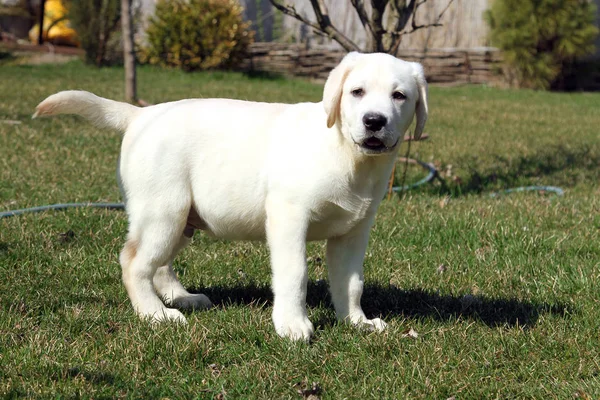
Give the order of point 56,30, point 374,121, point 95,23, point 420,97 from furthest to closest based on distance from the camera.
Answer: point 56,30
point 95,23
point 420,97
point 374,121

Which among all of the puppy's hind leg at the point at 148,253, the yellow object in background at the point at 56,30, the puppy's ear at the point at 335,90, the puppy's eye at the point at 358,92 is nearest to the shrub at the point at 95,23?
the yellow object in background at the point at 56,30

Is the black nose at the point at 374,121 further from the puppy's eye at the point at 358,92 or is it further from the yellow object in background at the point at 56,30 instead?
the yellow object in background at the point at 56,30

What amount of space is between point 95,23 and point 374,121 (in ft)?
45.9

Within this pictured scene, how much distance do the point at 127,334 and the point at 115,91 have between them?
9.36 metres

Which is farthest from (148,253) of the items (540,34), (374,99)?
(540,34)

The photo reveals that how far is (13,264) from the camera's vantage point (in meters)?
4.11

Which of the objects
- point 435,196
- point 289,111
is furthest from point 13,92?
point 289,111

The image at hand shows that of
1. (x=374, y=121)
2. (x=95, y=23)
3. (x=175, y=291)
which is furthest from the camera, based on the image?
(x=95, y=23)

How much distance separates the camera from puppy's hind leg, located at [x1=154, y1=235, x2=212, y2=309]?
376 centimetres

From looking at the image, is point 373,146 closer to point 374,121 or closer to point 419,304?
point 374,121

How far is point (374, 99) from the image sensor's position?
10.4 feet

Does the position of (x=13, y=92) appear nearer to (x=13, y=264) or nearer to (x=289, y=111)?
(x=13, y=264)

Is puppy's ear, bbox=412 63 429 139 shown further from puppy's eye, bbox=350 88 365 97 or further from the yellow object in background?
the yellow object in background

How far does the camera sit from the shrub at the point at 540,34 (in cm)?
1614
